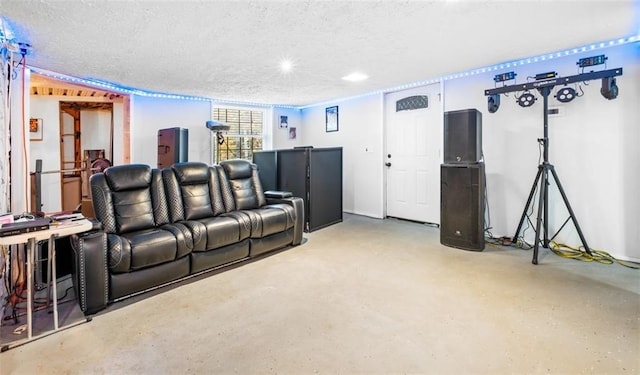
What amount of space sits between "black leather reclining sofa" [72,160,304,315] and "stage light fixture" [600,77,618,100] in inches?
135

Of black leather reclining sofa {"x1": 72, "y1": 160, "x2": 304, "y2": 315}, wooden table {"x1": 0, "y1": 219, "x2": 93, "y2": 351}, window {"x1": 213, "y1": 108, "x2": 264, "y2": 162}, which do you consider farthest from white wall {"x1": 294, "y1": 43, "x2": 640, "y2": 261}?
wooden table {"x1": 0, "y1": 219, "x2": 93, "y2": 351}

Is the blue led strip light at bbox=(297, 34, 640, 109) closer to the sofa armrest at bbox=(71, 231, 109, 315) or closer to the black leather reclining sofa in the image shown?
the black leather reclining sofa

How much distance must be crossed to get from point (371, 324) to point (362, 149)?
399 centimetres

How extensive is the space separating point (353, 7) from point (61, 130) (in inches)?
230

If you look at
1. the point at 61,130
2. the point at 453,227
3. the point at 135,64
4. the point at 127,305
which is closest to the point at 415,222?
the point at 453,227

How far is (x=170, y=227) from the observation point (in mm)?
2854

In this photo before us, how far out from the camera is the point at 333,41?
9.52ft

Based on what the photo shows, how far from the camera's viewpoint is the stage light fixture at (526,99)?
12.0 feet

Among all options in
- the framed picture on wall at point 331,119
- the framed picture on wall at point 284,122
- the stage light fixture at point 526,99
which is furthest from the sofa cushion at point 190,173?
the stage light fixture at point 526,99

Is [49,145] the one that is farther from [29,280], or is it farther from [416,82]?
[416,82]

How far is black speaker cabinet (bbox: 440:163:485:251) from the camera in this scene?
11.8 feet

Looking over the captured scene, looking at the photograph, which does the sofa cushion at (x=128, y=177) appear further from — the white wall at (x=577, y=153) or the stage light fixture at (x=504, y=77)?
the stage light fixture at (x=504, y=77)

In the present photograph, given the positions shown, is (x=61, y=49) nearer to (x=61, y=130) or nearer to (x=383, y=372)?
(x=61, y=130)

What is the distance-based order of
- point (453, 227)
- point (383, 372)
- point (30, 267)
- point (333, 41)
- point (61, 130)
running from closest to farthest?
1. point (383, 372)
2. point (30, 267)
3. point (333, 41)
4. point (453, 227)
5. point (61, 130)
